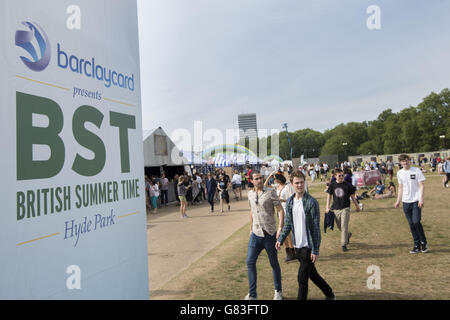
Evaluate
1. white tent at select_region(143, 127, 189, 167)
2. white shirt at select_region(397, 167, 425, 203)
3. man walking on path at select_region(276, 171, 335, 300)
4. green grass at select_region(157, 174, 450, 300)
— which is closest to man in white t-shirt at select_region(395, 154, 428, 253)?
white shirt at select_region(397, 167, 425, 203)

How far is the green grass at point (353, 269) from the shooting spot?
4.73 m

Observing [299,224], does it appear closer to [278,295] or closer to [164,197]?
[278,295]

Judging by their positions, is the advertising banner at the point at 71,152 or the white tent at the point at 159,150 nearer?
the advertising banner at the point at 71,152

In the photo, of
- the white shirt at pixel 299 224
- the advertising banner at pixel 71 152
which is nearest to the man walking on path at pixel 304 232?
the white shirt at pixel 299 224

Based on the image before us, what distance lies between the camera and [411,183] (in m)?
6.34

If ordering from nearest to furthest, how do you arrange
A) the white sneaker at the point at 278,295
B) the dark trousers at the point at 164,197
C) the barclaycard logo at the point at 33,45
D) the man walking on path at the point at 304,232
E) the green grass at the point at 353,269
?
the barclaycard logo at the point at 33,45 < the man walking on path at the point at 304,232 < the white sneaker at the point at 278,295 < the green grass at the point at 353,269 < the dark trousers at the point at 164,197

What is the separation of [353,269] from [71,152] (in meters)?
5.34

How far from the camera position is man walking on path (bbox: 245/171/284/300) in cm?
447

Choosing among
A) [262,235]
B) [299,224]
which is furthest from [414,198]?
[262,235]

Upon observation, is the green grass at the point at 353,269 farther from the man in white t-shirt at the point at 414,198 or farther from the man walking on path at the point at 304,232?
the man walking on path at the point at 304,232

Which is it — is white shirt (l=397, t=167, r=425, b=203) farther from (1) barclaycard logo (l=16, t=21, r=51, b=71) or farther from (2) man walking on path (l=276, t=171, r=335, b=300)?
(1) barclaycard logo (l=16, t=21, r=51, b=71)

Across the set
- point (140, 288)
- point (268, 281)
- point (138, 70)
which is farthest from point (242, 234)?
point (138, 70)

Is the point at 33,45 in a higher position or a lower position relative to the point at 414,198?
higher
